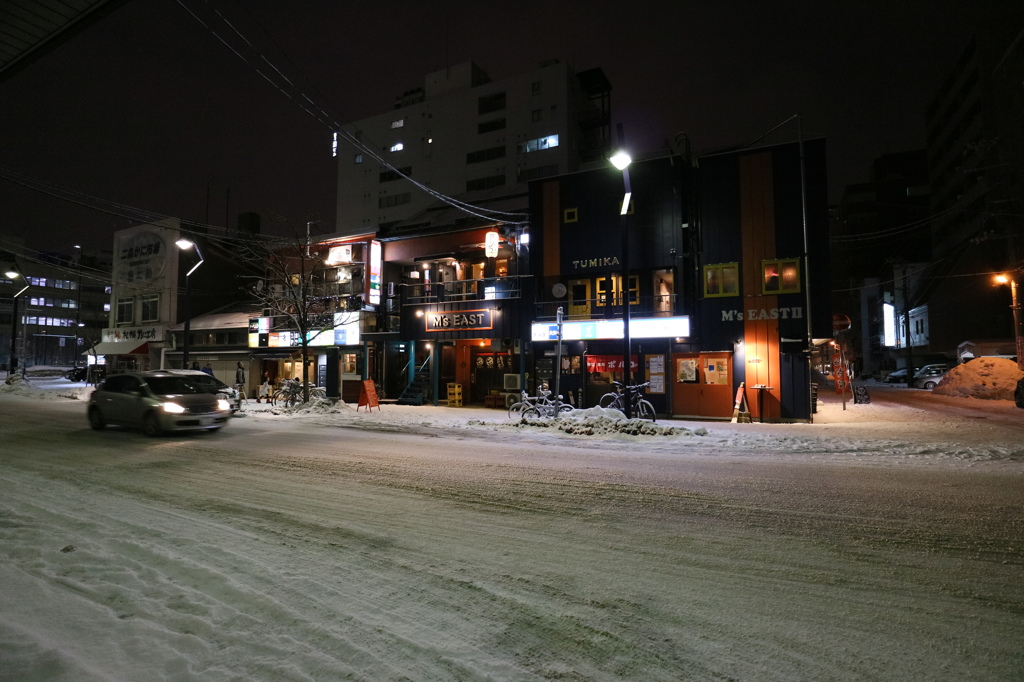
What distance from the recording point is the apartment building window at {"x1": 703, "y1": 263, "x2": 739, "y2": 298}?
18.4 metres

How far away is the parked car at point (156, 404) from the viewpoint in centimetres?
1229

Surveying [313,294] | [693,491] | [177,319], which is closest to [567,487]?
[693,491]

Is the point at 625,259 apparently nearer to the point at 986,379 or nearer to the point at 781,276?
the point at 781,276

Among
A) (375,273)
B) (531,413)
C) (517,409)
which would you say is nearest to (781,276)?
(531,413)

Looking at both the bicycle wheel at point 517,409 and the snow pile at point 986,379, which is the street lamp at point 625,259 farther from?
the snow pile at point 986,379

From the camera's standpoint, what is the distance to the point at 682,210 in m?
18.8

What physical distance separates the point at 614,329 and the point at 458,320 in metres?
7.49

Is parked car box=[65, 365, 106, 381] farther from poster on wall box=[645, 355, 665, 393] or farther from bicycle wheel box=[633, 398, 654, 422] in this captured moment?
bicycle wheel box=[633, 398, 654, 422]

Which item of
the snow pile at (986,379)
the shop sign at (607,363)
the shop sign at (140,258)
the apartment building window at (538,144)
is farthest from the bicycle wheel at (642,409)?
the shop sign at (140,258)

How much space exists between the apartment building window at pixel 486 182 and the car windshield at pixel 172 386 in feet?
136

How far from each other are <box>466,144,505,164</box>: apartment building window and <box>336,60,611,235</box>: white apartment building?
10 cm

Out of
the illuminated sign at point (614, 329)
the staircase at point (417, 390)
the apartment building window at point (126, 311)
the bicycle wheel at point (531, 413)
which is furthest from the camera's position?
the apartment building window at point (126, 311)

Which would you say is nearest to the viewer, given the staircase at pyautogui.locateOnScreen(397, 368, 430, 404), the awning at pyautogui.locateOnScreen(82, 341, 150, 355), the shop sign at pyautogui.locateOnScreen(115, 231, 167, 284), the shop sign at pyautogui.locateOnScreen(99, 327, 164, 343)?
the staircase at pyautogui.locateOnScreen(397, 368, 430, 404)

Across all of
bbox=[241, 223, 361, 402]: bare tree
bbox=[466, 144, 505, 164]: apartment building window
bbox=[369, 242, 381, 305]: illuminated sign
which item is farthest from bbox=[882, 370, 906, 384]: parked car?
bbox=[241, 223, 361, 402]: bare tree
